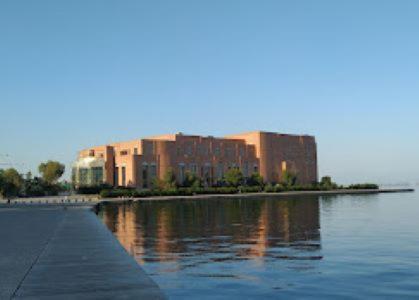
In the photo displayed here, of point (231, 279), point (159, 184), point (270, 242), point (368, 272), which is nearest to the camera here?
point (231, 279)

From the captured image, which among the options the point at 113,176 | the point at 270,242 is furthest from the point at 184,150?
the point at 270,242

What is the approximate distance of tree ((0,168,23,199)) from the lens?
122 m

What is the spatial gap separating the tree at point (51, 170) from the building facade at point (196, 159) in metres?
8.73

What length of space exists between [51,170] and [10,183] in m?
31.4

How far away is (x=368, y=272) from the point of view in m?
16.3

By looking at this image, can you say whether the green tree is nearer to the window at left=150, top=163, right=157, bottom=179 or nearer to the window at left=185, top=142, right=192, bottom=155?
the window at left=185, top=142, right=192, bottom=155

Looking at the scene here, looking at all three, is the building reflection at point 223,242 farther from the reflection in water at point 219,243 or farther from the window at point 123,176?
the window at point 123,176

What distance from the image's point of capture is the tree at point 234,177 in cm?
13212

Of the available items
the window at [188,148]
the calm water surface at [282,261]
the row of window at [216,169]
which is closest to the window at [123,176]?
the row of window at [216,169]

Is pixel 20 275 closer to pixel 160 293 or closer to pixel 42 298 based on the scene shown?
pixel 42 298

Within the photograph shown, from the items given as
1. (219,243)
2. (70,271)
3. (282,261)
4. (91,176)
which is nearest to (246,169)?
(91,176)

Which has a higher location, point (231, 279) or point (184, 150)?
point (184, 150)

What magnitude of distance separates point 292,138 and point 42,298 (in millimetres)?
149182

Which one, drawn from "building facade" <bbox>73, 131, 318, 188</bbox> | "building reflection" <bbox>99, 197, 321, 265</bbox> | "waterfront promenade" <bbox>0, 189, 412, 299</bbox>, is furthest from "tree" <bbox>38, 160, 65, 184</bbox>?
"waterfront promenade" <bbox>0, 189, 412, 299</bbox>
